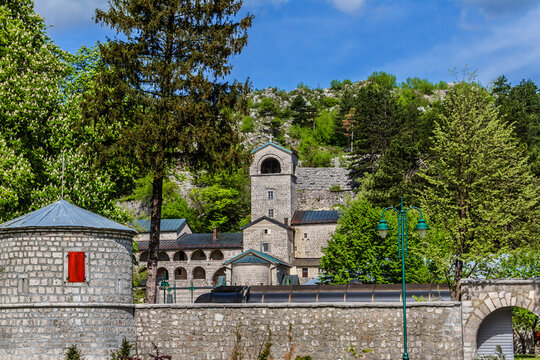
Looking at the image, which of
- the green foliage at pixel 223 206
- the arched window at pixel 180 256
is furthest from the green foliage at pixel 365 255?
the green foliage at pixel 223 206

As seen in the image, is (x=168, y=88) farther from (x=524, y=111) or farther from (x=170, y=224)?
(x=524, y=111)

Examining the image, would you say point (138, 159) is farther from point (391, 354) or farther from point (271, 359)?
point (391, 354)

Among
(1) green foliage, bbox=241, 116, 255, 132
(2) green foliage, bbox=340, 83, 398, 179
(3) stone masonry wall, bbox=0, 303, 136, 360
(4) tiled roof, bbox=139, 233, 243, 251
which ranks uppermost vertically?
(1) green foliage, bbox=241, 116, 255, 132

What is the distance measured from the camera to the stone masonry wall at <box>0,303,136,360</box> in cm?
1989

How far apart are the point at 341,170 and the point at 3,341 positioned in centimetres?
7405

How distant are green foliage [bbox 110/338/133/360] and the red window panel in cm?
242

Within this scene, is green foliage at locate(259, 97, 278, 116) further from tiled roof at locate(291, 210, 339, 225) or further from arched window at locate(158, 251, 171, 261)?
arched window at locate(158, 251, 171, 261)

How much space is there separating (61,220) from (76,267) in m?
1.63

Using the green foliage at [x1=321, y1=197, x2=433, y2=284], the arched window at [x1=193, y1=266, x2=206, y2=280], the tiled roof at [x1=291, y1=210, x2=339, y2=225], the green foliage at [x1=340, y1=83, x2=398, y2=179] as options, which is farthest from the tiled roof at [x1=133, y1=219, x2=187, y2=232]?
the green foliage at [x1=321, y1=197, x2=433, y2=284]

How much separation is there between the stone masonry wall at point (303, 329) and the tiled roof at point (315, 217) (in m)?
50.9

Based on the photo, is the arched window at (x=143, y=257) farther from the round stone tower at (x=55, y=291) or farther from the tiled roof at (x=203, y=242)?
the round stone tower at (x=55, y=291)

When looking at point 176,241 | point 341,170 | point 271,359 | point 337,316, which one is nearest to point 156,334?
point 271,359

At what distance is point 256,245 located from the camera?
69688mm

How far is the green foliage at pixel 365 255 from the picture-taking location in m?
47.3
